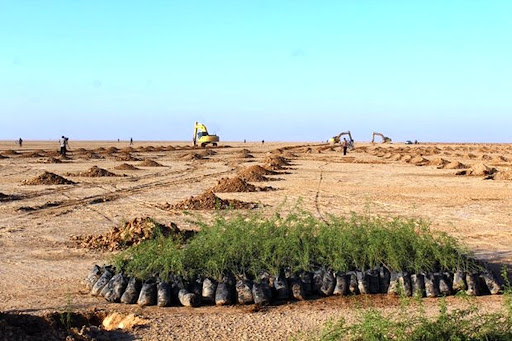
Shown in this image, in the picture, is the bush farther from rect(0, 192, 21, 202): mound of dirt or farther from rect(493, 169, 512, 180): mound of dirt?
rect(493, 169, 512, 180): mound of dirt

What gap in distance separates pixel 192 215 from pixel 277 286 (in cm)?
204

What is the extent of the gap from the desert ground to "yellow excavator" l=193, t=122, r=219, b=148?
39.5 metres

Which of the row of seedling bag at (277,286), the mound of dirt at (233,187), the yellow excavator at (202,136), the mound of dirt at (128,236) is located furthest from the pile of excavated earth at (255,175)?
the yellow excavator at (202,136)

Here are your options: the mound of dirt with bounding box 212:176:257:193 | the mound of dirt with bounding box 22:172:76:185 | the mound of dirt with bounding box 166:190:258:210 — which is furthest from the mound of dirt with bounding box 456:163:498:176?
the mound of dirt with bounding box 22:172:76:185

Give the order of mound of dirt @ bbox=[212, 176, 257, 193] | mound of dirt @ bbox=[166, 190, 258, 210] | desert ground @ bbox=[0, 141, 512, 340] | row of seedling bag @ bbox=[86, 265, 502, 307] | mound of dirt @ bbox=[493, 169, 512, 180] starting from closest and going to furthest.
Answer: desert ground @ bbox=[0, 141, 512, 340], row of seedling bag @ bbox=[86, 265, 502, 307], mound of dirt @ bbox=[166, 190, 258, 210], mound of dirt @ bbox=[212, 176, 257, 193], mound of dirt @ bbox=[493, 169, 512, 180]

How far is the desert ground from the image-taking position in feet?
24.6

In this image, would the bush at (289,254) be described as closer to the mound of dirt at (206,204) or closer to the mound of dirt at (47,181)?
the mound of dirt at (206,204)

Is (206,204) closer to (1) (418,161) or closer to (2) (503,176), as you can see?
(2) (503,176)

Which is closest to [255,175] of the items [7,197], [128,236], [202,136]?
[7,197]

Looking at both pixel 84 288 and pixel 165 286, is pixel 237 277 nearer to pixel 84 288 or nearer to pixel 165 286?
pixel 165 286

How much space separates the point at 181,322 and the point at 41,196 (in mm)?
14240

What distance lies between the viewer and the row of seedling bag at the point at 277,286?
8023mm

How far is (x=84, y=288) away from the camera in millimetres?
8797

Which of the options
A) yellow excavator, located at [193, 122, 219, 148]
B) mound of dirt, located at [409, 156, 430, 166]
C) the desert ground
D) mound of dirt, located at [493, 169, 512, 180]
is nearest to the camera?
the desert ground
